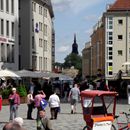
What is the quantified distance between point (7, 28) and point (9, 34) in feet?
2.67

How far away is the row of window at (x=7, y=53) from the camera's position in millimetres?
67312

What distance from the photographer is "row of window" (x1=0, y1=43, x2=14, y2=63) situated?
6731 centimetres

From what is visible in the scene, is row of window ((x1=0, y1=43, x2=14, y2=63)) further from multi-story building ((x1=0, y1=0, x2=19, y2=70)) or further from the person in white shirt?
the person in white shirt

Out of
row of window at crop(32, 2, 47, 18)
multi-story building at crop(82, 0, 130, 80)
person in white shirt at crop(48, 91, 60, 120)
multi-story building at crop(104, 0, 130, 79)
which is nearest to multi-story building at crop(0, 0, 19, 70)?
row of window at crop(32, 2, 47, 18)

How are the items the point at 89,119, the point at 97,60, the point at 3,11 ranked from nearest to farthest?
the point at 89,119 < the point at 3,11 < the point at 97,60

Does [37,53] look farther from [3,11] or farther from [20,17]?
[3,11]

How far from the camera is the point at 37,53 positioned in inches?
3396

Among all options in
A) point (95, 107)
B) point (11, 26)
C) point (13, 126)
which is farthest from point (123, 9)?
point (13, 126)

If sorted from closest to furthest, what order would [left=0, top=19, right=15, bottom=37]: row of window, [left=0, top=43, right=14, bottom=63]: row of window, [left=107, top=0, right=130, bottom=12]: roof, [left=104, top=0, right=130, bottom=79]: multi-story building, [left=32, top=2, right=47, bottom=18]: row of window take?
[left=0, top=19, right=15, bottom=37]: row of window < [left=0, top=43, right=14, bottom=63]: row of window < [left=32, top=2, right=47, bottom=18]: row of window < [left=104, top=0, right=130, bottom=79]: multi-story building < [left=107, top=0, right=130, bottom=12]: roof

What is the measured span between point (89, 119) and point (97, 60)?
384ft

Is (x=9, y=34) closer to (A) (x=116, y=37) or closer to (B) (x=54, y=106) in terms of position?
(B) (x=54, y=106)

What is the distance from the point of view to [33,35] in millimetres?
84000

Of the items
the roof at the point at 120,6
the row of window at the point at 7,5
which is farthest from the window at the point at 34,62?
the roof at the point at 120,6

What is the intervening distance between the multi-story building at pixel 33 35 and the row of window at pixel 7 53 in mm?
10990
